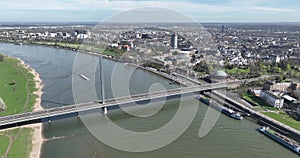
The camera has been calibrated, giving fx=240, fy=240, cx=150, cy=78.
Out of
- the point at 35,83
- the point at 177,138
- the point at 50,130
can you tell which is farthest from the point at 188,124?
the point at 35,83

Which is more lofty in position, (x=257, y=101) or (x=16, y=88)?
(x=16, y=88)

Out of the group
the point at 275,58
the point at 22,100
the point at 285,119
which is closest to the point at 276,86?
the point at 285,119

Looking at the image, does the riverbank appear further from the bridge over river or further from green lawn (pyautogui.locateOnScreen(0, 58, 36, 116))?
the bridge over river

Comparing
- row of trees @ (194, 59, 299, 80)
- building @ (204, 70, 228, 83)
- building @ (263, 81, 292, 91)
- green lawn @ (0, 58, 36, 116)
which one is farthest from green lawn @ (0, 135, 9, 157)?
row of trees @ (194, 59, 299, 80)

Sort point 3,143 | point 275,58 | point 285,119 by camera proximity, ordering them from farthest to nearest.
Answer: point 275,58, point 285,119, point 3,143

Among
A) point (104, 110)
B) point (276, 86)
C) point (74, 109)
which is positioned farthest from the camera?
point (276, 86)

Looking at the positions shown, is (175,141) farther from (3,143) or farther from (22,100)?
(22,100)

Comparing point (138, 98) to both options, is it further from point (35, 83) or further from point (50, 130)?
point (35, 83)
